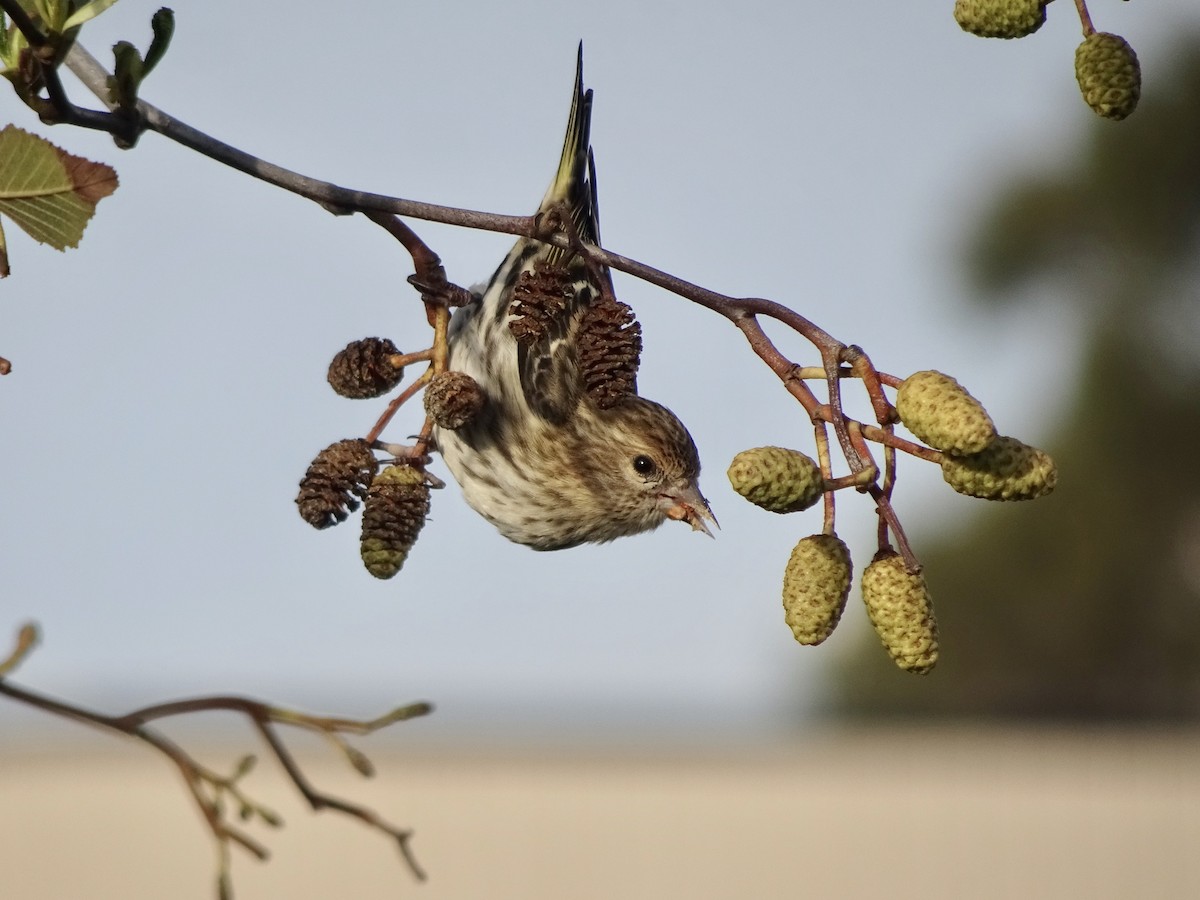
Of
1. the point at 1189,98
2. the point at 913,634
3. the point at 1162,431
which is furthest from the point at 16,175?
the point at 1162,431

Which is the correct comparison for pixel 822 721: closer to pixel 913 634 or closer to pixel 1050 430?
pixel 1050 430

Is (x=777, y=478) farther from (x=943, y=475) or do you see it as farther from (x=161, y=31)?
(x=161, y=31)

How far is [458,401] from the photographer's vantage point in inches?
90.8

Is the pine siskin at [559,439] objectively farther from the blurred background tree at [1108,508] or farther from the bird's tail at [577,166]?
the blurred background tree at [1108,508]

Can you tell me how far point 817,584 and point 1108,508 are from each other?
23.9m

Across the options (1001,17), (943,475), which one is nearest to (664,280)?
(943,475)

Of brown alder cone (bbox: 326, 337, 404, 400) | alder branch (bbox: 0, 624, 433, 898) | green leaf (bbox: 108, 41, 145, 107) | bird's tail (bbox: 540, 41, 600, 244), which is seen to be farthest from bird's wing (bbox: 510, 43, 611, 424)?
alder branch (bbox: 0, 624, 433, 898)

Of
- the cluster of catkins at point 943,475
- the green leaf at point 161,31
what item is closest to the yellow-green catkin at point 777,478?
the cluster of catkins at point 943,475

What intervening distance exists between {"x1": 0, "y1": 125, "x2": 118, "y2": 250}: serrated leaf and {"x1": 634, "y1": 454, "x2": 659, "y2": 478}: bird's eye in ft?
8.19

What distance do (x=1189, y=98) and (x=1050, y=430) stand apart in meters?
5.37

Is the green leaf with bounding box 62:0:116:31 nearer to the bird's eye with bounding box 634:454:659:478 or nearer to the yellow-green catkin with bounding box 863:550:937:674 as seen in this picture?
the yellow-green catkin with bounding box 863:550:937:674

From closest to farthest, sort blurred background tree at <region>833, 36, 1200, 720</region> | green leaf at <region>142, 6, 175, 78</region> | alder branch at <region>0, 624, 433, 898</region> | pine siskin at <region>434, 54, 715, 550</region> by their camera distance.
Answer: alder branch at <region>0, 624, 433, 898</region>, green leaf at <region>142, 6, 175, 78</region>, pine siskin at <region>434, 54, 715, 550</region>, blurred background tree at <region>833, 36, 1200, 720</region>

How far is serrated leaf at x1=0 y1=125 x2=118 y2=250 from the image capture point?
1.57 meters

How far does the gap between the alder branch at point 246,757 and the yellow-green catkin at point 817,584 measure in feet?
1.93
